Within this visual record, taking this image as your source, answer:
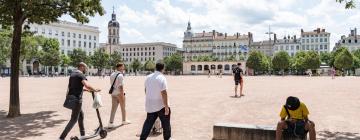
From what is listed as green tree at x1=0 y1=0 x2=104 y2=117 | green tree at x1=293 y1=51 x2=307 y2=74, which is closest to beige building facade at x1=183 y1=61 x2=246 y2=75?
green tree at x1=293 y1=51 x2=307 y2=74

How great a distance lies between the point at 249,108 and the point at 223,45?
146630mm

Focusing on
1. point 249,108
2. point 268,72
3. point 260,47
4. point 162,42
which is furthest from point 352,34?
point 249,108

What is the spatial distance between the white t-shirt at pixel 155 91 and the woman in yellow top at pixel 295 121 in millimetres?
2247

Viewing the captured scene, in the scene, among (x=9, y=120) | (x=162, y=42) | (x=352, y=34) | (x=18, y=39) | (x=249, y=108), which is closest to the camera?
(x=9, y=120)

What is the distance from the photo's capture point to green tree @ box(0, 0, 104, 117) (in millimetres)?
12078

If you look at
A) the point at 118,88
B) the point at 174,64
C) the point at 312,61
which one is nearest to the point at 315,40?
the point at 312,61

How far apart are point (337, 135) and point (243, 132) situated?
2508mm

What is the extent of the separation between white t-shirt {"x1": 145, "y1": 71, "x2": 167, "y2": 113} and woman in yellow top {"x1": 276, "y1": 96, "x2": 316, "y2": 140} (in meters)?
2.25

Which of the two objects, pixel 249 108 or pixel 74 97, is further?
pixel 249 108

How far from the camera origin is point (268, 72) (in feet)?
390

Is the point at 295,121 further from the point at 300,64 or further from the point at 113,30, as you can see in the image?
the point at 113,30

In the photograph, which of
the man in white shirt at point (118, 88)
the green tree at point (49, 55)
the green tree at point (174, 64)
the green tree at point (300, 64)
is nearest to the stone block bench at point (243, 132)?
the man in white shirt at point (118, 88)

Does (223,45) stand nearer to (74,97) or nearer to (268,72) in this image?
(268,72)

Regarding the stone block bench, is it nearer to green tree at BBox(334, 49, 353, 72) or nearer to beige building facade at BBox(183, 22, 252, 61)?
green tree at BBox(334, 49, 353, 72)
